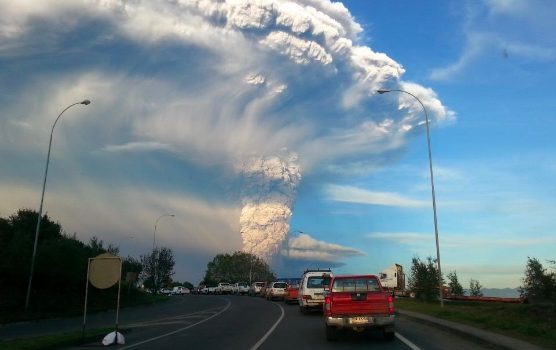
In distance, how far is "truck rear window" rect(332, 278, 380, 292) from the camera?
1650cm

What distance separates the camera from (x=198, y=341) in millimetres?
15836

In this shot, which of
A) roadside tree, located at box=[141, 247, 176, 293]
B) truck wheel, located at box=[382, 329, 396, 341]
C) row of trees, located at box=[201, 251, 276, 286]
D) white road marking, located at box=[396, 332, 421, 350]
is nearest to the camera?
white road marking, located at box=[396, 332, 421, 350]

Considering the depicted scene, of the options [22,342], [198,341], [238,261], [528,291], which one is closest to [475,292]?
[528,291]

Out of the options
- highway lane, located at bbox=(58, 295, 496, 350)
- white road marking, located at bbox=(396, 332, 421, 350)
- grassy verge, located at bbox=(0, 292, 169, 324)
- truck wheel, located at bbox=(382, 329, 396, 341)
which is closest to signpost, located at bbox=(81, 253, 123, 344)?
highway lane, located at bbox=(58, 295, 496, 350)

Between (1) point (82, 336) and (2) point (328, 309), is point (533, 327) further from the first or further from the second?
(1) point (82, 336)

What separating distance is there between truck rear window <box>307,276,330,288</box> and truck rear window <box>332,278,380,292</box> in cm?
1113

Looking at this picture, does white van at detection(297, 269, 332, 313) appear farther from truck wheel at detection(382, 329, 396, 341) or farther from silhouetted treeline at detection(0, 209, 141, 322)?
silhouetted treeline at detection(0, 209, 141, 322)

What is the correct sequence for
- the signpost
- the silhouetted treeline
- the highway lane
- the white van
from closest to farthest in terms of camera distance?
the highway lane → the signpost → the white van → the silhouetted treeline

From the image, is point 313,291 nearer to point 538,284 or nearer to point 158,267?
point 538,284

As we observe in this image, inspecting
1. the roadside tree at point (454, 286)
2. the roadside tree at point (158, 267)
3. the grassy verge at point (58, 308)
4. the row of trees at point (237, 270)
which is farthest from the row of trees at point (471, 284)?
the row of trees at point (237, 270)

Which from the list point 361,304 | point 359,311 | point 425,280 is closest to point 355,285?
point 361,304

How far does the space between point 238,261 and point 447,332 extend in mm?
125310

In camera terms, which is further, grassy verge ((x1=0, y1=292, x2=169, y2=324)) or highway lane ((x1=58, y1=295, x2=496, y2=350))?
grassy verge ((x1=0, y1=292, x2=169, y2=324))

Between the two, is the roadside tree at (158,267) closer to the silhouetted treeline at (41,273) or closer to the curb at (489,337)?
the silhouetted treeline at (41,273)
